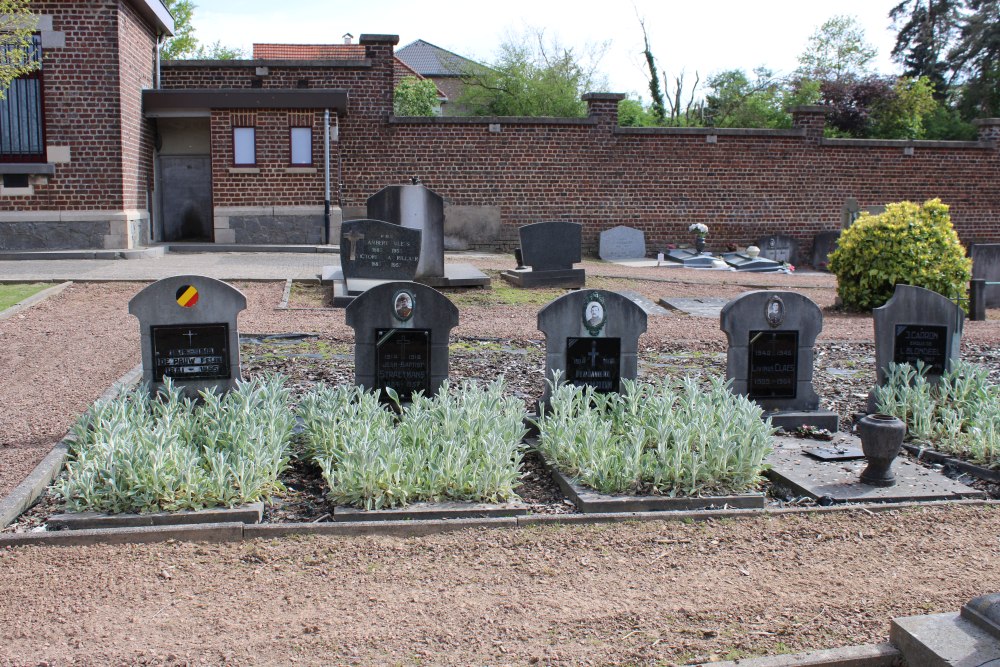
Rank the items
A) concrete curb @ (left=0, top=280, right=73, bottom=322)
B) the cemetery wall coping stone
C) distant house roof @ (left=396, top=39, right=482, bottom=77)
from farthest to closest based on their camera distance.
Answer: distant house roof @ (left=396, top=39, right=482, bottom=77) → concrete curb @ (left=0, top=280, right=73, bottom=322) → the cemetery wall coping stone

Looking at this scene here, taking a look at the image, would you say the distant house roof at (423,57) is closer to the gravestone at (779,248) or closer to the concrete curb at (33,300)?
the gravestone at (779,248)

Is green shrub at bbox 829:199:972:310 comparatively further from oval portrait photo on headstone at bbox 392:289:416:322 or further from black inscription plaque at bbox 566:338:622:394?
oval portrait photo on headstone at bbox 392:289:416:322

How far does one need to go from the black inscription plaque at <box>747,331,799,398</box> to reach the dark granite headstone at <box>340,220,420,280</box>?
6605 mm

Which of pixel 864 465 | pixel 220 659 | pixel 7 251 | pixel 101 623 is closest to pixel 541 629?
pixel 220 659

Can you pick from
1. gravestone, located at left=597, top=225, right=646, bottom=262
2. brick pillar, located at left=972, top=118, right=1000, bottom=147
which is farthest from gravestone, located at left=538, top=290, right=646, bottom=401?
brick pillar, located at left=972, top=118, right=1000, bottom=147

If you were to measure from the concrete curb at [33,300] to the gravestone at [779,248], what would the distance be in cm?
1633

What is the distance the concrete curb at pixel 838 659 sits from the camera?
3.22 metres

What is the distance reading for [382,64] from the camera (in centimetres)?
2114

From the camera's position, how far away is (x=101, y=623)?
3488mm

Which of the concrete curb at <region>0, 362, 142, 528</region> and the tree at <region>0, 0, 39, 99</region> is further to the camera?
the tree at <region>0, 0, 39, 99</region>

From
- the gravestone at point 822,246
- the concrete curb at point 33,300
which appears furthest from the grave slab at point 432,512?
the gravestone at point 822,246

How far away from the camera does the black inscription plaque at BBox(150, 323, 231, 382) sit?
6.25 m

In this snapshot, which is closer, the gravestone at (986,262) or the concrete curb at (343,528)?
the concrete curb at (343,528)

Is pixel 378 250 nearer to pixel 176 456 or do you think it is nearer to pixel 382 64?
pixel 176 456
